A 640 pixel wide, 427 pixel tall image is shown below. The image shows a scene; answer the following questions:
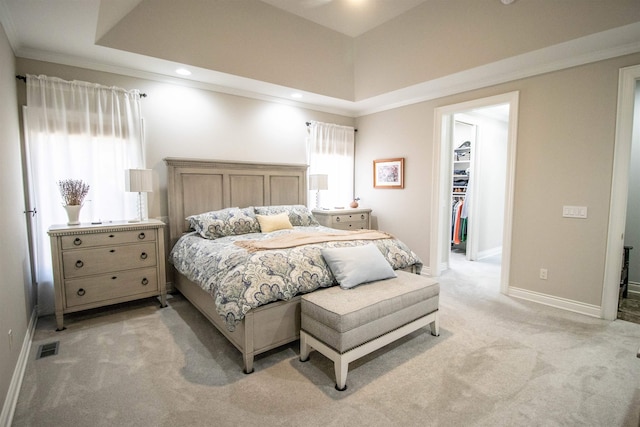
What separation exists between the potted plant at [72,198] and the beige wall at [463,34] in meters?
3.70

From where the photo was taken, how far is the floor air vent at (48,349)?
7.97 ft

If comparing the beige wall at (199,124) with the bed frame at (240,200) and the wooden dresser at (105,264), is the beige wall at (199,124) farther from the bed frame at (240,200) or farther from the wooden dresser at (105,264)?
the wooden dresser at (105,264)

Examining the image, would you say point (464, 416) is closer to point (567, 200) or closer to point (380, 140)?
point (567, 200)

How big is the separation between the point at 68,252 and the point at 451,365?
3366 mm

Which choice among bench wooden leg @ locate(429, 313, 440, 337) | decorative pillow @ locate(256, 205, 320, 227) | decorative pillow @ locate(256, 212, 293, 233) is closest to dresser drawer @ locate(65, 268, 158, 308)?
decorative pillow @ locate(256, 212, 293, 233)

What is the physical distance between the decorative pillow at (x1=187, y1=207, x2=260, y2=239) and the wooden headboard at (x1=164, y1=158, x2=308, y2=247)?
0.25 metres

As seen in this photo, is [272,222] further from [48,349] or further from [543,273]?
[543,273]

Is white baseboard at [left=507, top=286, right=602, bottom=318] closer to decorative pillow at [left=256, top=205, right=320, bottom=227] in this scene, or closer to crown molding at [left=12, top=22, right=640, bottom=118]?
crown molding at [left=12, top=22, right=640, bottom=118]

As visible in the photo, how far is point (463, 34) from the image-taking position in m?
3.37

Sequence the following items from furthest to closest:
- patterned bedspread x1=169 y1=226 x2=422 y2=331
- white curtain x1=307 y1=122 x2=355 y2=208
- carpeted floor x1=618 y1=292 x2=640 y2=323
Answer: white curtain x1=307 y1=122 x2=355 y2=208 → carpeted floor x1=618 y1=292 x2=640 y2=323 → patterned bedspread x1=169 y1=226 x2=422 y2=331

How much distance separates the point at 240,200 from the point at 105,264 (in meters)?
1.70

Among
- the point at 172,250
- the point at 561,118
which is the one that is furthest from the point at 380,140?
the point at 172,250

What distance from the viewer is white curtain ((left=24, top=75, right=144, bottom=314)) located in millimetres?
3031

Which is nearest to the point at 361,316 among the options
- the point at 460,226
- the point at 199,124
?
the point at 199,124
